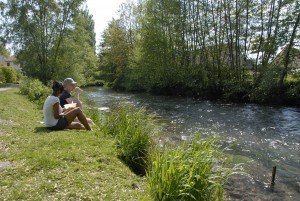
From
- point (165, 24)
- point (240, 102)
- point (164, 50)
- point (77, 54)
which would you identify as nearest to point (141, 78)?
point (164, 50)

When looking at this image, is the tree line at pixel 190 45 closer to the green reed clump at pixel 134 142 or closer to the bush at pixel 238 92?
the bush at pixel 238 92

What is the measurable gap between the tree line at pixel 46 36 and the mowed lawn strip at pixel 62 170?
19.4 m

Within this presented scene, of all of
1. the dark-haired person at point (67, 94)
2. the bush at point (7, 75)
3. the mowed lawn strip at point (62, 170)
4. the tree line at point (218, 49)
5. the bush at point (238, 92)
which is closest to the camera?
the mowed lawn strip at point (62, 170)

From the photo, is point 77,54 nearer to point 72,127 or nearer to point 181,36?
point 181,36

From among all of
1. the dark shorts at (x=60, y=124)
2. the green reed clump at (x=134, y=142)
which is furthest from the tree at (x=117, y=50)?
the green reed clump at (x=134, y=142)

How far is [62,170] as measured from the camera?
3.85m

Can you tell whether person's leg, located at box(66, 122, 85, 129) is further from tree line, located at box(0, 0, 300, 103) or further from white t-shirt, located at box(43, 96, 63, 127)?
tree line, located at box(0, 0, 300, 103)

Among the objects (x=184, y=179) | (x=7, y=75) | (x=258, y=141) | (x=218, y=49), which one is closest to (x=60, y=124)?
(x=184, y=179)

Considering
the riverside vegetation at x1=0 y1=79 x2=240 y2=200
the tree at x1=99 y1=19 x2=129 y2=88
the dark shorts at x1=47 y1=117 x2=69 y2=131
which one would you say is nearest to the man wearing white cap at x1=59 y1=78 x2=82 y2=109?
the dark shorts at x1=47 y1=117 x2=69 y2=131

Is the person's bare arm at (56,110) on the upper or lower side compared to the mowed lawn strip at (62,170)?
upper

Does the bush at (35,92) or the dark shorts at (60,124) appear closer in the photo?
the dark shorts at (60,124)

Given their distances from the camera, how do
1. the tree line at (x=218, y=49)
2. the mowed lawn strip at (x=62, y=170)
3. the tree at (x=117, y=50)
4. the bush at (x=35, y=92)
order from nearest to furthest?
the mowed lawn strip at (x=62, y=170)
the bush at (x=35, y=92)
the tree line at (x=218, y=49)
the tree at (x=117, y=50)

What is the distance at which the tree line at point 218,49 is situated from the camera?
16172mm

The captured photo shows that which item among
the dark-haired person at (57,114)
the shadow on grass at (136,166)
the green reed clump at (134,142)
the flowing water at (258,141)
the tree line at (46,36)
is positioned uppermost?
the tree line at (46,36)
